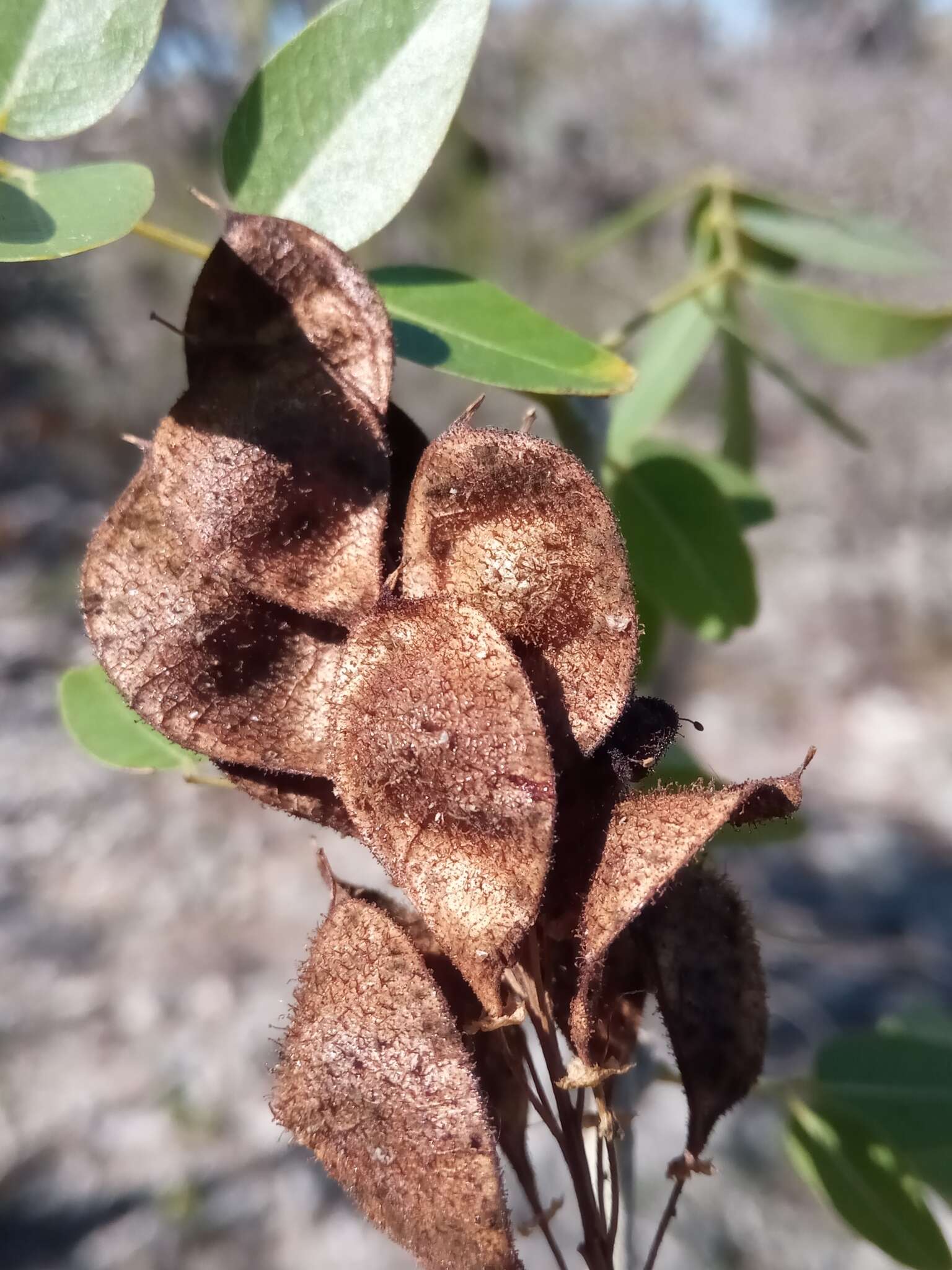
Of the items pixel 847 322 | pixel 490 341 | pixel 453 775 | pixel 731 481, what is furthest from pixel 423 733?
pixel 847 322

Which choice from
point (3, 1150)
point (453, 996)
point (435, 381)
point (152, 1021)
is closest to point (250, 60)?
point (435, 381)

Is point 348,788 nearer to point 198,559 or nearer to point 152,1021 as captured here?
point 198,559

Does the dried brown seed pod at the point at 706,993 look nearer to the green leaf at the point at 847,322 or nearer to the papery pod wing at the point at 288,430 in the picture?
the papery pod wing at the point at 288,430

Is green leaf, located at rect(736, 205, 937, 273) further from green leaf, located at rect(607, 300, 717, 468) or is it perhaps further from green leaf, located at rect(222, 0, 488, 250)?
green leaf, located at rect(222, 0, 488, 250)

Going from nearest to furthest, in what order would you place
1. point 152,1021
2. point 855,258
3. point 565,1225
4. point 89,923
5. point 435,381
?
1. point 855,258
2. point 565,1225
3. point 152,1021
4. point 89,923
5. point 435,381

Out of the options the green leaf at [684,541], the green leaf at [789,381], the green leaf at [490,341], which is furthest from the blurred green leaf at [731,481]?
the green leaf at [490,341]

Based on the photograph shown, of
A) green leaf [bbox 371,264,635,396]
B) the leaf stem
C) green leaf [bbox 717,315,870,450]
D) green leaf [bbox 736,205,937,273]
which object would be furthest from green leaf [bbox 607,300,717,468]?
the leaf stem
